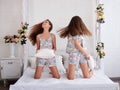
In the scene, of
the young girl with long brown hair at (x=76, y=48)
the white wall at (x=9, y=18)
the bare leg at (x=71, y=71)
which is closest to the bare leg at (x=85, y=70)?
the young girl with long brown hair at (x=76, y=48)

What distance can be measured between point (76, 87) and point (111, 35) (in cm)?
248

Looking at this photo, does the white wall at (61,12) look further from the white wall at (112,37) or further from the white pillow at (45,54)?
the white pillow at (45,54)

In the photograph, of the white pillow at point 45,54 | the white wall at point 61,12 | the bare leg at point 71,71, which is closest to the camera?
the bare leg at point 71,71

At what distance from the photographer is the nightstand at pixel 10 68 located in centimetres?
544

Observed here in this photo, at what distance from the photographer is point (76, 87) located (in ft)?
12.3

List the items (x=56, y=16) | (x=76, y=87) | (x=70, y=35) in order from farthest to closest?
(x=56, y=16) → (x=70, y=35) → (x=76, y=87)

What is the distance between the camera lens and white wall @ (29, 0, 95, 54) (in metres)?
5.64

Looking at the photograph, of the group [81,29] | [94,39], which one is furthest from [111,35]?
[81,29]

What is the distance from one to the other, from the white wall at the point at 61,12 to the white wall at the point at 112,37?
15.1 inches

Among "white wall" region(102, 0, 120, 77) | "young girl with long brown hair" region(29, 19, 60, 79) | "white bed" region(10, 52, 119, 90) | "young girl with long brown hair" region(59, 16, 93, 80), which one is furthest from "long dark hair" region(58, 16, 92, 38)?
"white wall" region(102, 0, 120, 77)

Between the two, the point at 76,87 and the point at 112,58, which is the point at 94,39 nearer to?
the point at 112,58

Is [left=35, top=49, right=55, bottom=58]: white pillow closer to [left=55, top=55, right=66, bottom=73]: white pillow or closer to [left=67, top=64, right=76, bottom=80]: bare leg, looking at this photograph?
[left=67, top=64, right=76, bottom=80]: bare leg

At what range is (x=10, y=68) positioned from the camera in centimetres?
545

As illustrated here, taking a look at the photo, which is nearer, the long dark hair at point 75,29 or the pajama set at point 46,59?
the long dark hair at point 75,29
